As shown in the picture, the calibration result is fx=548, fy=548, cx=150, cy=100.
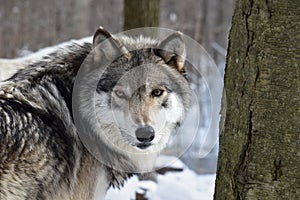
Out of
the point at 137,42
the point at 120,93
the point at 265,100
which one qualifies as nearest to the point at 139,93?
the point at 120,93

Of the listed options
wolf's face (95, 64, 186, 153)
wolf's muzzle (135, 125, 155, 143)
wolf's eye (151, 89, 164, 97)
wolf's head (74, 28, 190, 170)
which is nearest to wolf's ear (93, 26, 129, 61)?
wolf's head (74, 28, 190, 170)

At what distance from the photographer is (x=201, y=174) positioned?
7715 mm

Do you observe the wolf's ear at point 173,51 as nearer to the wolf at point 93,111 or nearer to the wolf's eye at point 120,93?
the wolf at point 93,111

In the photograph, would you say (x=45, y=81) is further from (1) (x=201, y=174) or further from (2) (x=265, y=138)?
(1) (x=201, y=174)

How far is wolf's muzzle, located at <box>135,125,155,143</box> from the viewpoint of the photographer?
3375mm

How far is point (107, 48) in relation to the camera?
3637mm

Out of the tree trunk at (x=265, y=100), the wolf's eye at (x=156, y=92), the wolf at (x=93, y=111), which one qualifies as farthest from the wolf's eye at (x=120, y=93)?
the tree trunk at (x=265, y=100)

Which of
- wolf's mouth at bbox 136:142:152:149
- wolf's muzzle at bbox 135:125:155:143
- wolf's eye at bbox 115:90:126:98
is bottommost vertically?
wolf's mouth at bbox 136:142:152:149

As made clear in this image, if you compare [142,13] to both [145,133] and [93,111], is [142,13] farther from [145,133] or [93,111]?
[145,133]

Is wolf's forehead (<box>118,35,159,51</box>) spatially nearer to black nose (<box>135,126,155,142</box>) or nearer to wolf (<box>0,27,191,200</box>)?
wolf (<box>0,27,191,200</box>)

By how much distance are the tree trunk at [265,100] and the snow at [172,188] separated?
Result: 2568 mm

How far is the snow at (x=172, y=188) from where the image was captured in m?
5.34

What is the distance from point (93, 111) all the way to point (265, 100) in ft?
4.93

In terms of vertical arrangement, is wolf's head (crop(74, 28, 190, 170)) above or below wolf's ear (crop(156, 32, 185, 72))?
below
